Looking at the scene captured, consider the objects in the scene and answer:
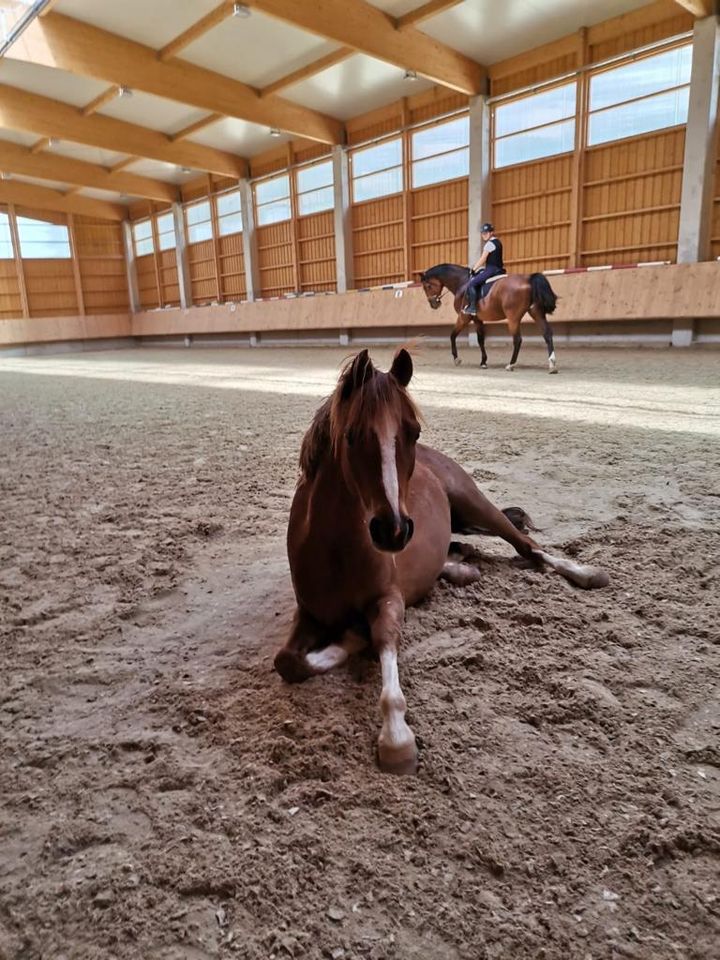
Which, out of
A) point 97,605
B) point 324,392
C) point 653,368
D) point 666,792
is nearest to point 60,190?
point 324,392

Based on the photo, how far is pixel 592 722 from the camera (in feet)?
5.91

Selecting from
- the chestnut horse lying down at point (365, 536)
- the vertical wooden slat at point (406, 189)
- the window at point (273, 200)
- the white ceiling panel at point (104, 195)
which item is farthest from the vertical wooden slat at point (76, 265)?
the chestnut horse lying down at point (365, 536)

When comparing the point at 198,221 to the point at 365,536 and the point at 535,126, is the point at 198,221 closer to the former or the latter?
the point at 535,126

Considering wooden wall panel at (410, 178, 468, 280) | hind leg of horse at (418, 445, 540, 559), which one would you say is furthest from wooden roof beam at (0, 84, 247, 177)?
hind leg of horse at (418, 445, 540, 559)

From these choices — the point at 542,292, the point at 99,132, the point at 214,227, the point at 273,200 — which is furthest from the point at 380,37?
the point at 214,227

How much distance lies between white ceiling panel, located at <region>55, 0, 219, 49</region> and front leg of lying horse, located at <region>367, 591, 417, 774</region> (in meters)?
16.0

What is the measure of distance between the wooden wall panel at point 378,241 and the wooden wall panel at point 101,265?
17597 mm

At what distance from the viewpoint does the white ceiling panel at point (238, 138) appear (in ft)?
69.7

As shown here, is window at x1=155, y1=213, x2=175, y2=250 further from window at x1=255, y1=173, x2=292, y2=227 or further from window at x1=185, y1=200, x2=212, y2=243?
window at x1=255, y1=173, x2=292, y2=227

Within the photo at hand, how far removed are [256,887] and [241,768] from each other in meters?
0.40

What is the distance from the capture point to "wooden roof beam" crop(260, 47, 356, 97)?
51.3 ft

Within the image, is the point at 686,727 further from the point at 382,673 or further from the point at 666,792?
the point at 382,673

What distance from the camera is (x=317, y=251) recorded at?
75.6 feet

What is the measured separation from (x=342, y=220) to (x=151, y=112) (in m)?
7.12
